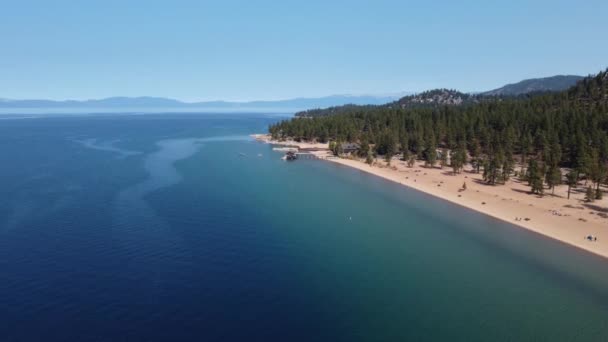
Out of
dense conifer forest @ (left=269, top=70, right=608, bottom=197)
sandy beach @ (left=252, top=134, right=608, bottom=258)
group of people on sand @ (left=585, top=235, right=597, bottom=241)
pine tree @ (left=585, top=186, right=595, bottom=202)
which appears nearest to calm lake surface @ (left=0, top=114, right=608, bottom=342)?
sandy beach @ (left=252, top=134, right=608, bottom=258)

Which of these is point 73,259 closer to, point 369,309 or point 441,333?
point 369,309

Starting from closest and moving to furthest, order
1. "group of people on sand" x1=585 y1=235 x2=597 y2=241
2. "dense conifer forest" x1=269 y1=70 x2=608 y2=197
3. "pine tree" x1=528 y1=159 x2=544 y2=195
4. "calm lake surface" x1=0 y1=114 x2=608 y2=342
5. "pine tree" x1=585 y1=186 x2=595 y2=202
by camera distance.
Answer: "calm lake surface" x1=0 y1=114 x2=608 y2=342
"group of people on sand" x1=585 y1=235 x2=597 y2=241
"pine tree" x1=585 y1=186 x2=595 y2=202
"pine tree" x1=528 y1=159 x2=544 y2=195
"dense conifer forest" x1=269 y1=70 x2=608 y2=197

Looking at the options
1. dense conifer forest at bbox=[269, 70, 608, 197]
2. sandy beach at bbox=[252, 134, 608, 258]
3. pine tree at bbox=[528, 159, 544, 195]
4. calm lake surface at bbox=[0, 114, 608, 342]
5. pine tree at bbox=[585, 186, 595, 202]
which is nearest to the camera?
calm lake surface at bbox=[0, 114, 608, 342]

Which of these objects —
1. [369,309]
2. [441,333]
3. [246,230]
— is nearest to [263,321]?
[369,309]

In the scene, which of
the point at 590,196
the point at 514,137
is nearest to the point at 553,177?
the point at 590,196

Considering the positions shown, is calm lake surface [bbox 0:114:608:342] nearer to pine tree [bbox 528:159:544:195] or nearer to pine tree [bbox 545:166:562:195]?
pine tree [bbox 528:159:544:195]
